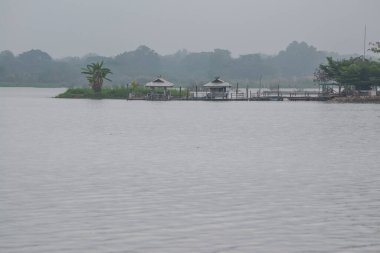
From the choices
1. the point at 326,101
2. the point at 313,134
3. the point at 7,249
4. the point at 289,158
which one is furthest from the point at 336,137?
the point at 326,101

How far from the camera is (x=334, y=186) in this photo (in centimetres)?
1698

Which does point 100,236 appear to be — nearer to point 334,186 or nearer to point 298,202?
point 298,202

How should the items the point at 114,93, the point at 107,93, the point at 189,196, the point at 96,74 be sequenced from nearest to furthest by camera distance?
the point at 189,196
the point at 96,74
the point at 107,93
the point at 114,93

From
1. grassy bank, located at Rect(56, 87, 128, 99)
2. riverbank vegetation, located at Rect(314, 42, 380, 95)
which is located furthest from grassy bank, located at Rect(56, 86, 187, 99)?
riverbank vegetation, located at Rect(314, 42, 380, 95)

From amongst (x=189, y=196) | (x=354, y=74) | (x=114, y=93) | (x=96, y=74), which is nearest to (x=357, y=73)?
(x=354, y=74)

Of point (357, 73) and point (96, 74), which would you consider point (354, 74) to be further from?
point (96, 74)

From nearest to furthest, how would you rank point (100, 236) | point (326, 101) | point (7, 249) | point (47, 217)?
point (7, 249) → point (100, 236) → point (47, 217) → point (326, 101)

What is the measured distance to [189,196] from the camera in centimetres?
1527

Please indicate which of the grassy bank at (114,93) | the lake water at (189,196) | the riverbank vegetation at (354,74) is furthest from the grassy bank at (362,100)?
the lake water at (189,196)

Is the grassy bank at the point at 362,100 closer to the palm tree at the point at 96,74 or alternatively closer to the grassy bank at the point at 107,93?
the palm tree at the point at 96,74

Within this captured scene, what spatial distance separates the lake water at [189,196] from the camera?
36.0 feet

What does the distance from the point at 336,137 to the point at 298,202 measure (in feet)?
64.8

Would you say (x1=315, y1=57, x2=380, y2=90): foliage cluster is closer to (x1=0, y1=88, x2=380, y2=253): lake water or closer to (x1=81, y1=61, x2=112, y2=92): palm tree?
(x1=81, y1=61, x2=112, y2=92): palm tree

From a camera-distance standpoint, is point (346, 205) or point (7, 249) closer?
point (7, 249)
